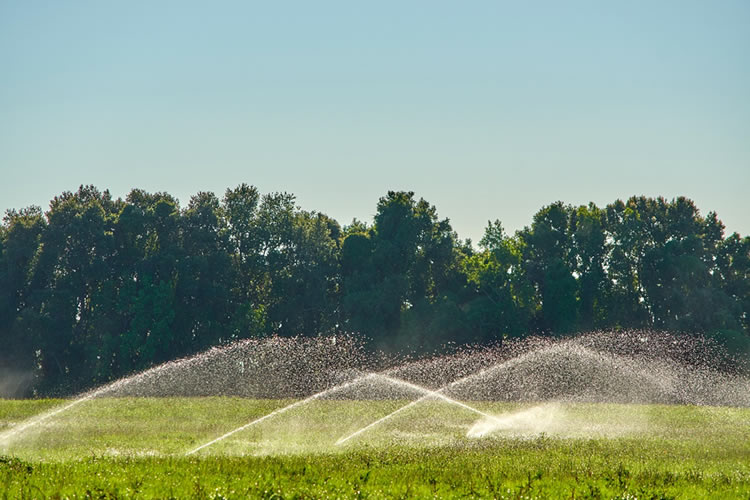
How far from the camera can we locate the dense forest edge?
61.7m

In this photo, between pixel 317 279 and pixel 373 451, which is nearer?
pixel 373 451

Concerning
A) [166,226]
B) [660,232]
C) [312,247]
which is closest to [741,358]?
[660,232]

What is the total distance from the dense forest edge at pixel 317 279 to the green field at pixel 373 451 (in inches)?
905

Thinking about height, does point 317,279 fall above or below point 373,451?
above

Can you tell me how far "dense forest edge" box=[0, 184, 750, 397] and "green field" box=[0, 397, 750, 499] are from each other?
23.0 m

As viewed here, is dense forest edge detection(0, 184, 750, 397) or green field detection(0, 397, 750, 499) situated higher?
dense forest edge detection(0, 184, 750, 397)

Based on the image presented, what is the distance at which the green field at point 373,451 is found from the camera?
601 inches

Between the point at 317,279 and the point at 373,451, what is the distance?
4550 centimetres

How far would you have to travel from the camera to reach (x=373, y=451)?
71.8 feet

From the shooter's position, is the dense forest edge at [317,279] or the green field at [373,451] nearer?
the green field at [373,451]

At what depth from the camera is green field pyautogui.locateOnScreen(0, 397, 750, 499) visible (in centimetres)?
1527

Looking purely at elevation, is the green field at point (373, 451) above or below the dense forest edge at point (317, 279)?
below

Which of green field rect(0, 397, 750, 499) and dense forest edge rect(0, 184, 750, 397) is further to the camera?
dense forest edge rect(0, 184, 750, 397)

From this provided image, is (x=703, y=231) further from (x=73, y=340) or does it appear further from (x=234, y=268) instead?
(x=73, y=340)
